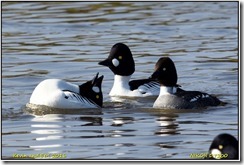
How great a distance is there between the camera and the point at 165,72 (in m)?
16.5

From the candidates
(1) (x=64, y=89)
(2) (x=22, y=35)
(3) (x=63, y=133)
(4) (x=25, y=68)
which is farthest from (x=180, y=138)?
(2) (x=22, y=35)

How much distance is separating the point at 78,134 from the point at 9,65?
7.24 m

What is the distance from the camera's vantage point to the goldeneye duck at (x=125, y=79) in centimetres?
1798

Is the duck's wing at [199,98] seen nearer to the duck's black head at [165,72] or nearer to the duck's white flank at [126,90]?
the duck's black head at [165,72]

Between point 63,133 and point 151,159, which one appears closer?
point 151,159

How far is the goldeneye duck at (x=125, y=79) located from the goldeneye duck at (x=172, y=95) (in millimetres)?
1299

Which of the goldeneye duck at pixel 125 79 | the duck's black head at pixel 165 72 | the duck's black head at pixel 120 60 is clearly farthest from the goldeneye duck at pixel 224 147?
the duck's black head at pixel 120 60

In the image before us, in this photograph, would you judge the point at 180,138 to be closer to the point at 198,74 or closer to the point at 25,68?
the point at 198,74

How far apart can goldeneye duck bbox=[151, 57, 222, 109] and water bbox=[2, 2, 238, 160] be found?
19cm

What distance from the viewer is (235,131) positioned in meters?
14.0

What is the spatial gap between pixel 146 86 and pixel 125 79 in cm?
58

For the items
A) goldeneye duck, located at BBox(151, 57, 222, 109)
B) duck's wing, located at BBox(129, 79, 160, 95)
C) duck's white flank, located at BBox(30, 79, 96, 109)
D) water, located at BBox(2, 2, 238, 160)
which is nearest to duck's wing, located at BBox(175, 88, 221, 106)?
goldeneye duck, located at BBox(151, 57, 222, 109)

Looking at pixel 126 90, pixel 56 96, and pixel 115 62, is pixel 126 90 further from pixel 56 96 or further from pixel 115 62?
pixel 56 96

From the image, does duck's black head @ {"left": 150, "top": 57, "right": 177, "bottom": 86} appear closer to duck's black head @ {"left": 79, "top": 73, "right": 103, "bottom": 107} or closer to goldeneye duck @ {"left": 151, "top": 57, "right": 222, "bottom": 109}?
goldeneye duck @ {"left": 151, "top": 57, "right": 222, "bottom": 109}
